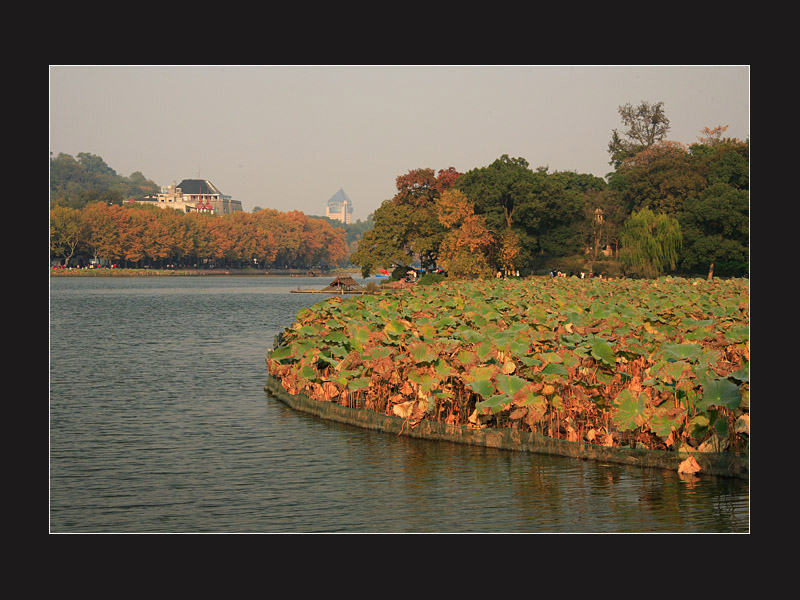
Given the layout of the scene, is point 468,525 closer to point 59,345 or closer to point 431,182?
point 59,345

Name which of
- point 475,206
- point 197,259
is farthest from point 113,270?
point 475,206

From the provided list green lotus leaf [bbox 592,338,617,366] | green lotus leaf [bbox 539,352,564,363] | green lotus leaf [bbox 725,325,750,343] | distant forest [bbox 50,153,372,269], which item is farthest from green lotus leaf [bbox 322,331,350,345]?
distant forest [bbox 50,153,372,269]

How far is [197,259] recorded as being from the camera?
354 feet

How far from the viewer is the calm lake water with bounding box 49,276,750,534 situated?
8.77 m

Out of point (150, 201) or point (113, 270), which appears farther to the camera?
point (113, 270)

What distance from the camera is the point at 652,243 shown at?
41.9 m

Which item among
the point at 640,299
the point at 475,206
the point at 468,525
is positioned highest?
the point at 475,206

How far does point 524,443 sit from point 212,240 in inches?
3952

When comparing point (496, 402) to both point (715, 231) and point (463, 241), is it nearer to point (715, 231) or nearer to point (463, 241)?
point (715, 231)

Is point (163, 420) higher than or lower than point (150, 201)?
lower

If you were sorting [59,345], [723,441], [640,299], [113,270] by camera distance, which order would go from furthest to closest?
1. [113,270]
2. [59,345]
3. [640,299]
4. [723,441]

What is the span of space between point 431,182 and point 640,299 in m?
44.2

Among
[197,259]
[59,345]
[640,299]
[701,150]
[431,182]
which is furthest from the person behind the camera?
[197,259]

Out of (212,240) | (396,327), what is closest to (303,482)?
(396,327)
